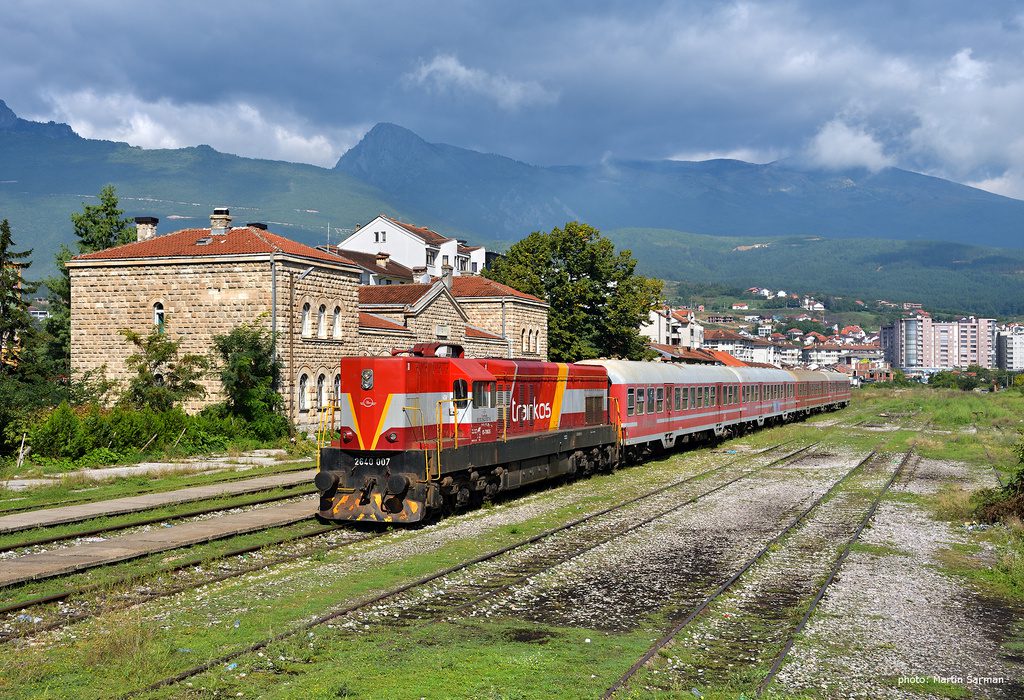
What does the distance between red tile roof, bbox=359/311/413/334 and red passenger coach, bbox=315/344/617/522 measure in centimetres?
2174

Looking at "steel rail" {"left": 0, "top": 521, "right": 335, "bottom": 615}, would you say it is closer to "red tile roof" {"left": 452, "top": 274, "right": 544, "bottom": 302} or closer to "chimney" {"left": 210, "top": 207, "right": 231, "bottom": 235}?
"chimney" {"left": 210, "top": 207, "right": 231, "bottom": 235}

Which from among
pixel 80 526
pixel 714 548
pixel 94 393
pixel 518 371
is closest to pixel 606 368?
pixel 518 371

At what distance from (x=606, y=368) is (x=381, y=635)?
20.5m

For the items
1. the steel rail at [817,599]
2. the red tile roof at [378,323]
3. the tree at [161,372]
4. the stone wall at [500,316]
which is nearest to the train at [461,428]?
the steel rail at [817,599]

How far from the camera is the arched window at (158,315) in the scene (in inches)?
1624

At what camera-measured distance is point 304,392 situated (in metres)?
41.3

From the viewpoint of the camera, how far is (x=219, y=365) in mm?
39375

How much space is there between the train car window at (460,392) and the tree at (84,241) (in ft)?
133

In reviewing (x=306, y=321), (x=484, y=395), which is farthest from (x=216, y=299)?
(x=484, y=395)

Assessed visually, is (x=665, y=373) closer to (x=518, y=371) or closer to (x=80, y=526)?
(x=518, y=371)

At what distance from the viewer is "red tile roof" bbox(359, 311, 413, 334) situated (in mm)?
45425

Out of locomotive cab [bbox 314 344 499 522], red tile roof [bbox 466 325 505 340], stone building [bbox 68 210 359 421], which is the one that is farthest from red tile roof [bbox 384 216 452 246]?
locomotive cab [bbox 314 344 499 522]

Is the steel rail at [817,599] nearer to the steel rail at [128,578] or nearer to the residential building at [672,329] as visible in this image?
the steel rail at [128,578]

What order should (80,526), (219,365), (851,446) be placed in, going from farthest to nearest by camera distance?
(851,446) → (219,365) → (80,526)
